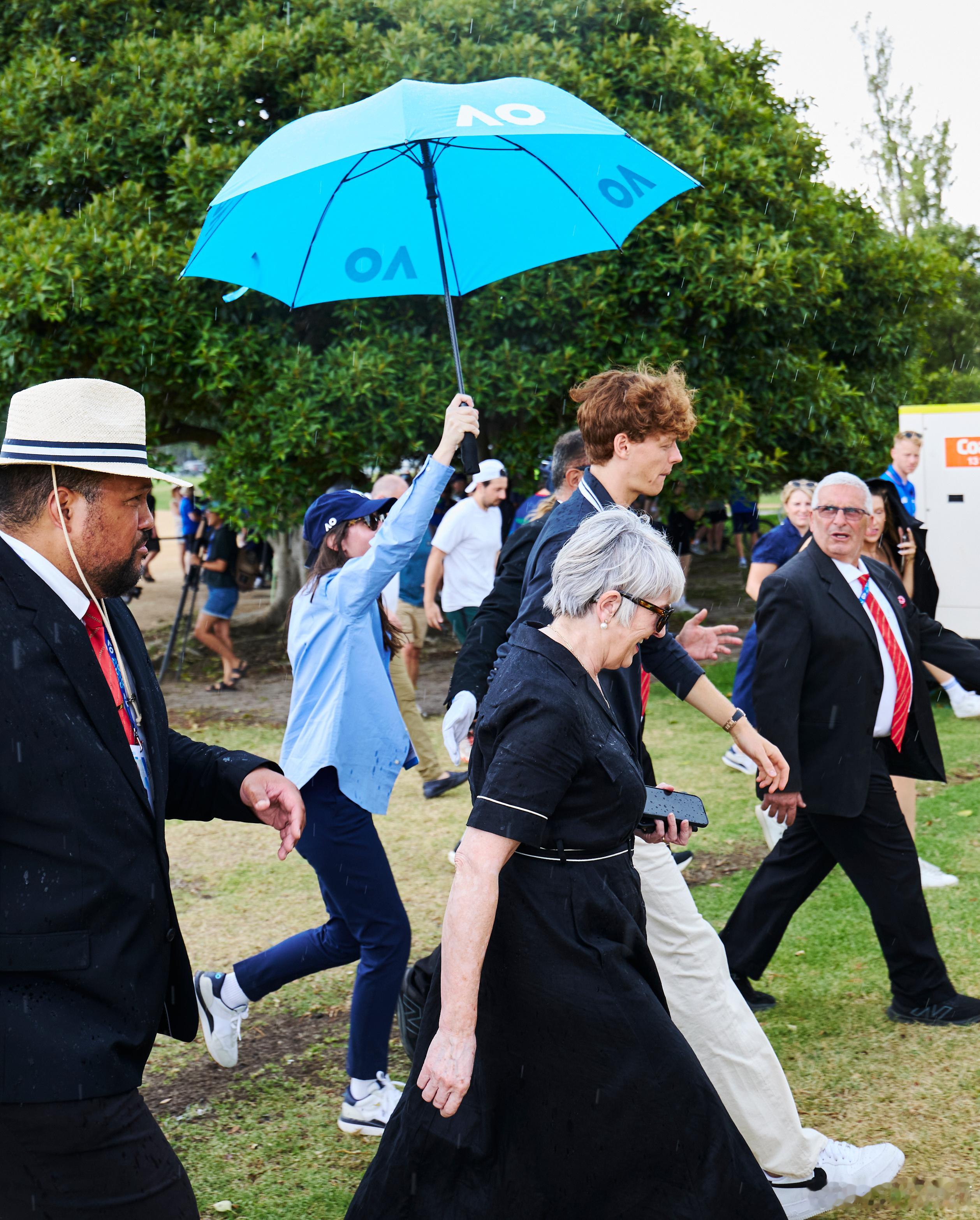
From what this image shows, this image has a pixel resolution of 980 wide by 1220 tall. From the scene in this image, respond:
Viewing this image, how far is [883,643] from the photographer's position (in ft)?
15.0

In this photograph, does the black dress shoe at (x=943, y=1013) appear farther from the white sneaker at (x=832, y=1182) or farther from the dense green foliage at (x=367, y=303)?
the dense green foliage at (x=367, y=303)

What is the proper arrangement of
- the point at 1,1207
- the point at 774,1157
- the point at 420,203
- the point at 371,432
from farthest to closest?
1. the point at 371,432
2. the point at 420,203
3. the point at 774,1157
4. the point at 1,1207

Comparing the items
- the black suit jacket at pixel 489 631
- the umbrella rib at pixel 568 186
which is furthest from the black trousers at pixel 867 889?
the umbrella rib at pixel 568 186

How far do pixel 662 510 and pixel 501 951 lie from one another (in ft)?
33.6

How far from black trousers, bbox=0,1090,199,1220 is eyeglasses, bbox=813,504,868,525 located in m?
3.32

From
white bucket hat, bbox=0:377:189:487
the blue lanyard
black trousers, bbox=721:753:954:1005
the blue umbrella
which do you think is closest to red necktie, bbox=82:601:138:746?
the blue lanyard

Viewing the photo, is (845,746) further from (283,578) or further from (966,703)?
(283,578)

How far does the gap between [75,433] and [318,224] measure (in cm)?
269

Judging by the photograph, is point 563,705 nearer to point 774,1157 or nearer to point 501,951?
point 501,951

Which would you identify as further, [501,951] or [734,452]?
[734,452]

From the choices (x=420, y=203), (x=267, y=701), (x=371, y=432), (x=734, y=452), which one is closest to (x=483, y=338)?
(x=371, y=432)

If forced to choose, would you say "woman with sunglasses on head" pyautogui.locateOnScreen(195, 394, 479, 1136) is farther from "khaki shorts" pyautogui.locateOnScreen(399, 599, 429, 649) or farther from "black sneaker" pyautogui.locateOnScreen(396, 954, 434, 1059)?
"khaki shorts" pyautogui.locateOnScreen(399, 599, 429, 649)

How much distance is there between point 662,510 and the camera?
12.6 metres

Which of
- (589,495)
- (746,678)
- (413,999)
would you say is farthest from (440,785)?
(589,495)
